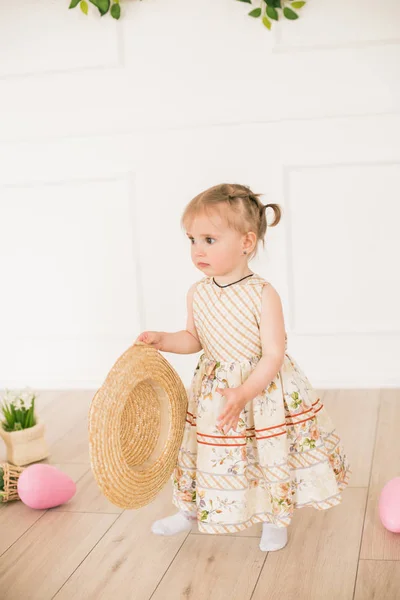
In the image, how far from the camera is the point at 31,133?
9.37 ft

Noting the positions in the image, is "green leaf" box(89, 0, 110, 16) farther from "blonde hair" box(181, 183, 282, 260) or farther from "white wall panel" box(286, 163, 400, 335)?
"blonde hair" box(181, 183, 282, 260)

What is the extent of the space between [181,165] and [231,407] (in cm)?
134

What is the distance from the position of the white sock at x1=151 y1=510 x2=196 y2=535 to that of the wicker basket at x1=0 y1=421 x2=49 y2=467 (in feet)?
1.87

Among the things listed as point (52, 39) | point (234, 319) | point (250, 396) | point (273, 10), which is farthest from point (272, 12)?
point (250, 396)

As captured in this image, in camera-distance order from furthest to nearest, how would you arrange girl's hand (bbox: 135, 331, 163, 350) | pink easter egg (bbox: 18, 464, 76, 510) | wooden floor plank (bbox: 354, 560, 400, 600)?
pink easter egg (bbox: 18, 464, 76, 510) → girl's hand (bbox: 135, 331, 163, 350) → wooden floor plank (bbox: 354, 560, 400, 600)

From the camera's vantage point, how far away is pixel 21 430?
90.4 inches

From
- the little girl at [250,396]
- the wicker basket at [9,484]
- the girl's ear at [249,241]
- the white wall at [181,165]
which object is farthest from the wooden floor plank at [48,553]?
the white wall at [181,165]

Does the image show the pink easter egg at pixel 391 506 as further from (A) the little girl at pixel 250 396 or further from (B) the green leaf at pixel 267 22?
(B) the green leaf at pixel 267 22

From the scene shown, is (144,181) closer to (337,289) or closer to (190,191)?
(190,191)

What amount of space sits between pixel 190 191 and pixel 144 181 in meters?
0.16

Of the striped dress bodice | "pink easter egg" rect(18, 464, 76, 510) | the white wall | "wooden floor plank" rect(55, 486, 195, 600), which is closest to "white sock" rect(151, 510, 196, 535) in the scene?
"wooden floor plank" rect(55, 486, 195, 600)

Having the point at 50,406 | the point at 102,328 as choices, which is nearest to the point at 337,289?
the point at 102,328

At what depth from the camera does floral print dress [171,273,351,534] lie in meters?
1.71

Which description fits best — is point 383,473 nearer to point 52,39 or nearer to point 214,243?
point 214,243
